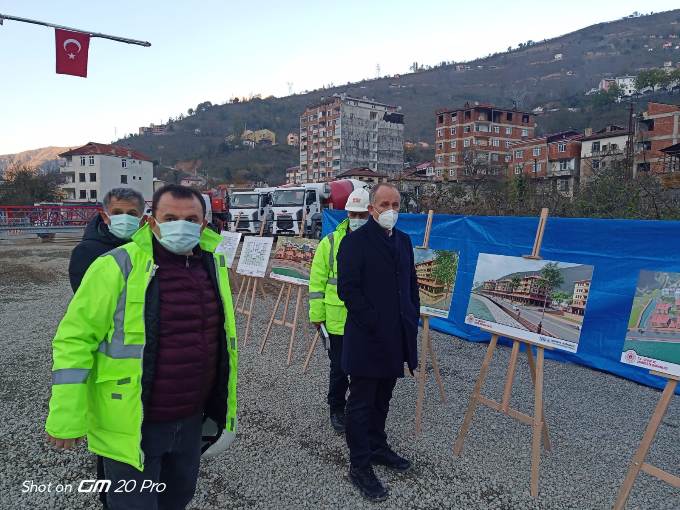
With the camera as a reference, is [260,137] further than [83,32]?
Yes

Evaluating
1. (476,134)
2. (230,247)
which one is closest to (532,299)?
(230,247)

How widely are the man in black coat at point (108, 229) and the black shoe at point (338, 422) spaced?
2.27m

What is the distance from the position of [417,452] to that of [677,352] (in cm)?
193

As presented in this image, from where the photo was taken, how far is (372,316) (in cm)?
277

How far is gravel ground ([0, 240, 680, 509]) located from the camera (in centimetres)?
295

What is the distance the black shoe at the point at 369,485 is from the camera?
288cm

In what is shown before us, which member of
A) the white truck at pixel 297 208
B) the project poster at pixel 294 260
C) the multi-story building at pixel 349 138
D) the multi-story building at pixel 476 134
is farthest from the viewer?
the multi-story building at pixel 349 138

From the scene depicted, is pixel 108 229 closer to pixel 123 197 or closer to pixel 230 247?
pixel 123 197

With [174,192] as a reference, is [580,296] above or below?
below

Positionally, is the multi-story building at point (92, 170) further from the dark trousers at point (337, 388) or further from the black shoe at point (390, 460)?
the black shoe at point (390, 460)

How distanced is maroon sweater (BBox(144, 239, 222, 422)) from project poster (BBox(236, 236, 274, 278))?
454 cm

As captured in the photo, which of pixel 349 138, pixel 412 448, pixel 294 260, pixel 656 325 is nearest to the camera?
pixel 656 325

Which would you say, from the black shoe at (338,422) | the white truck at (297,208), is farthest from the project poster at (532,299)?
the white truck at (297,208)

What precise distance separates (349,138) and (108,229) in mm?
90049
